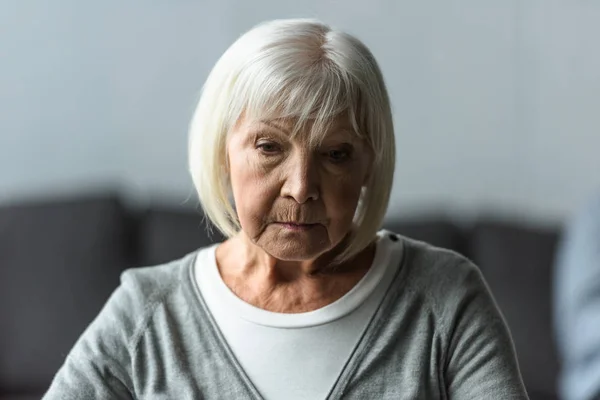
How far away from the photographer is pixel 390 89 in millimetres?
2932

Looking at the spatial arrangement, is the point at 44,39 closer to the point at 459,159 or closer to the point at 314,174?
the point at 459,159

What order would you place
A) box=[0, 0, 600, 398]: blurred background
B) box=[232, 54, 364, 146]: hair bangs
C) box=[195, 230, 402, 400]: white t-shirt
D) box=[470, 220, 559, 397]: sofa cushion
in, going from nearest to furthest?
box=[232, 54, 364, 146]: hair bangs → box=[195, 230, 402, 400]: white t-shirt → box=[470, 220, 559, 397]: sofa cushion → box=[0, 0, 600, 398]: blurred background

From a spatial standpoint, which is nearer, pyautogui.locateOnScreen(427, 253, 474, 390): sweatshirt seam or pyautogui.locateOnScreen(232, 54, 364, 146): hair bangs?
pyautogui.locateOnScreen(232, 54, 364, 146): hair bangs

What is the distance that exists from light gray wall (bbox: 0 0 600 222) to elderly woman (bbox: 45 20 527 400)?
5.30ft

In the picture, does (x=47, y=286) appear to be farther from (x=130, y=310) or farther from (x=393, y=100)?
(x=130, y=310)

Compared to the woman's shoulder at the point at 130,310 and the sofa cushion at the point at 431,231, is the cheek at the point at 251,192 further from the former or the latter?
the sofa cushion at the point at 431,231

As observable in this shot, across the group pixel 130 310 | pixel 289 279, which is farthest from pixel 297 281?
pixel 130 310

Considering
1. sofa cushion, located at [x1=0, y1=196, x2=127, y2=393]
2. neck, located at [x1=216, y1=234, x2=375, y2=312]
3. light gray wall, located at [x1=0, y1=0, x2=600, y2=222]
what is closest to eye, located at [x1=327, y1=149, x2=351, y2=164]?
neck, located at [x1=216, y1=234, x2=375, y2=312]

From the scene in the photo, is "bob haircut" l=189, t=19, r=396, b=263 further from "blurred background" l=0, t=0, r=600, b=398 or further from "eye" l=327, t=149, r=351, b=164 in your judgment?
"blurred background" l=0, t=0, r=600, b=398

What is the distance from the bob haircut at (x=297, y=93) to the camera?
1179 mm

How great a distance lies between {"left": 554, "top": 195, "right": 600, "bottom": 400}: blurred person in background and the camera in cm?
229

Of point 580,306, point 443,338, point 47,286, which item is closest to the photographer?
point 443,338

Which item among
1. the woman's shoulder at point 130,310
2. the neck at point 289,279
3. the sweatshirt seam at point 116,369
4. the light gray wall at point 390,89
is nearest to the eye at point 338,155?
the neck at point 289,279

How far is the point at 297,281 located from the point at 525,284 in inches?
58.2
